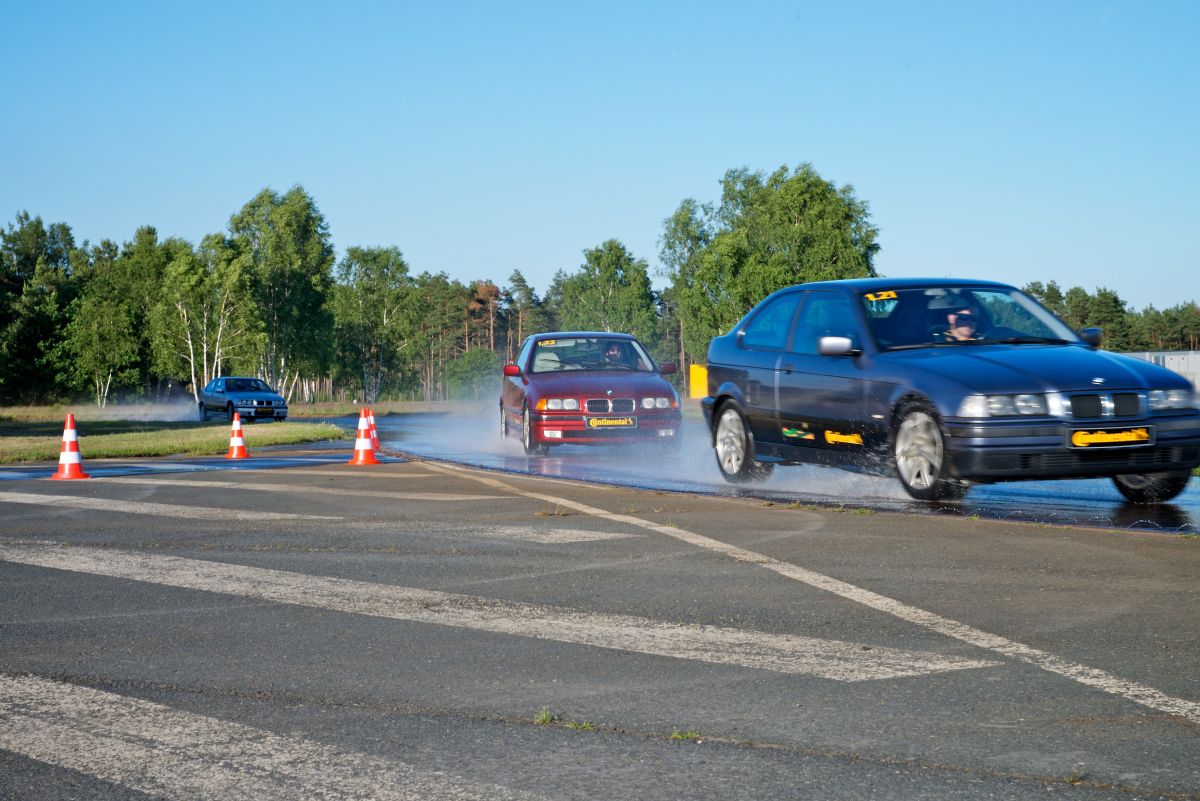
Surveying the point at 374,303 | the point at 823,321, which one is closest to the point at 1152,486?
the point at 823,321

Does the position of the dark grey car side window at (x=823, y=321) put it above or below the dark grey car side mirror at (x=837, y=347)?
above

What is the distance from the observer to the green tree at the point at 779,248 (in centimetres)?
8075

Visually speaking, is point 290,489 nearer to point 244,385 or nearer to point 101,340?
point 244,385

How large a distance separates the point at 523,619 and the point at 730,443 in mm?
7014

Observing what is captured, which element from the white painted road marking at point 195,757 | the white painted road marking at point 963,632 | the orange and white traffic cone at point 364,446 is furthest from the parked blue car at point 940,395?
the white painted road marking at point 195,757

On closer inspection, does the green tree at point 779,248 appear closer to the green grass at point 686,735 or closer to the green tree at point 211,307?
the green tree at point 211,307

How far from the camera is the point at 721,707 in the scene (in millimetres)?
4180

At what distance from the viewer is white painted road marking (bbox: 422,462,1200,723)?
4.21 metres

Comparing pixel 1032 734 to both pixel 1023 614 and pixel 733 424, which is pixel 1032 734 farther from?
pixel 733 424

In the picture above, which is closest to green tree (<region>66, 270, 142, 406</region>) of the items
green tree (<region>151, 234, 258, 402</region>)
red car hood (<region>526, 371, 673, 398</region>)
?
green tree (<region>151, 234, 258, 402</region>)

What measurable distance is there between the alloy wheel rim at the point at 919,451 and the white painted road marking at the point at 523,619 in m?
4.60

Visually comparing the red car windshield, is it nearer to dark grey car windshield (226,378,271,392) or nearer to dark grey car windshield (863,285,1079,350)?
dark grey car windshield (863,285,1079,350)

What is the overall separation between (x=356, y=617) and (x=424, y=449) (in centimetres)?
1382

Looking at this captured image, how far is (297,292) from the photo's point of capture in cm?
8481
